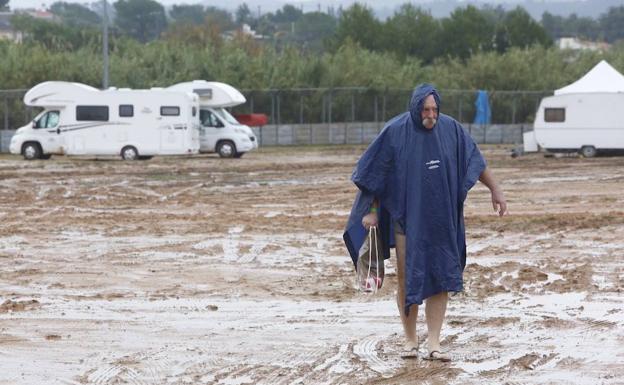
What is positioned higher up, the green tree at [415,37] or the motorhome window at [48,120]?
the green tree at [415,37]

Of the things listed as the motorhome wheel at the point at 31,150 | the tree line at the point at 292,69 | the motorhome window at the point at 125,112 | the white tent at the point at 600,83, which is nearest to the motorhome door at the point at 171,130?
the motorhome window at the point at 125,112

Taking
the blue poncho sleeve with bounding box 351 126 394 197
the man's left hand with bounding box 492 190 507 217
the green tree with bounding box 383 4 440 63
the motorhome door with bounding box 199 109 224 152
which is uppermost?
the green tree with bounding box 383 4 440 63

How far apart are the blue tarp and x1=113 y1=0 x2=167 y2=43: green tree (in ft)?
393

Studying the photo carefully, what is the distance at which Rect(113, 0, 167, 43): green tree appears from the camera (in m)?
180

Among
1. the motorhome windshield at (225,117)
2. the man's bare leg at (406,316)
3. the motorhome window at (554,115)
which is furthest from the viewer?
the motorhome windshield at (225,117)

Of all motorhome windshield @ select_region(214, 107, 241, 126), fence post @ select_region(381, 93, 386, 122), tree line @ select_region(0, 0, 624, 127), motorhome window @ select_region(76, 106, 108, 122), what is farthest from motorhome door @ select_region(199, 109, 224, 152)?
fence post @ select_region(381, 93, 386, 122)

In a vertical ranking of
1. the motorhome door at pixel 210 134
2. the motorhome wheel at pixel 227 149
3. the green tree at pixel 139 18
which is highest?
the green tree at pixel 139 18

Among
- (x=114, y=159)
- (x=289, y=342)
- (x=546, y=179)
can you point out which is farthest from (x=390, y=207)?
(x=114, y=159)

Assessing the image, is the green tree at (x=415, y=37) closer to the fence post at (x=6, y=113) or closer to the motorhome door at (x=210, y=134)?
the fence post at (x=6, y=113)

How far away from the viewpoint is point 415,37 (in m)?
86.2

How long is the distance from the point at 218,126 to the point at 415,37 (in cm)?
4522

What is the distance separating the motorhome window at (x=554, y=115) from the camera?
136ft

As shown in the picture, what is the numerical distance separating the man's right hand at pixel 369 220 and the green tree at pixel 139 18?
16668 centimetres

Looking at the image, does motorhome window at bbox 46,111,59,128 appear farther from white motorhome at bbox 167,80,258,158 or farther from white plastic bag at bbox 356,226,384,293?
white plastic bag at bbox 356,226,384,293
